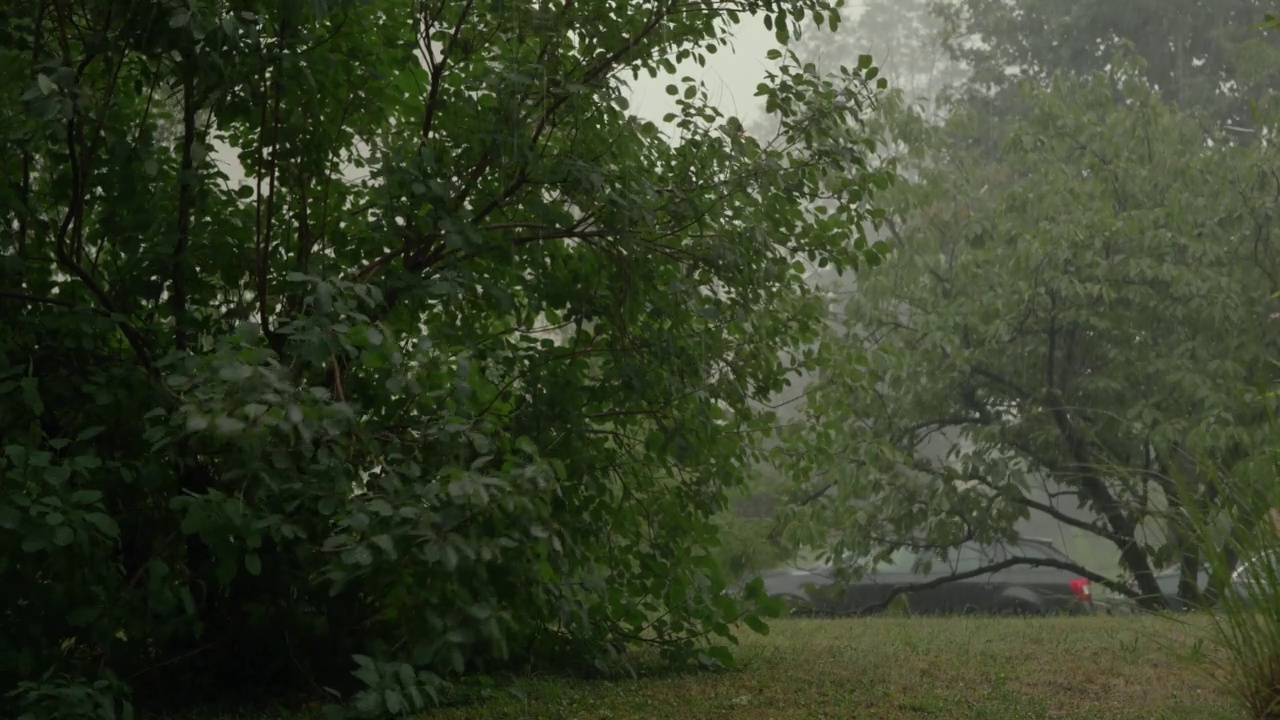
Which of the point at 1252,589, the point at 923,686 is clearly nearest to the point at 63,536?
the point at 923,686

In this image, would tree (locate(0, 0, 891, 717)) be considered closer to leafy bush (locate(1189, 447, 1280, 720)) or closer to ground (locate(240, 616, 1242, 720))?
ground (locate(240, 616, 1242, 720))

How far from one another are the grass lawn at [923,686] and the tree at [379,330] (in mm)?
311

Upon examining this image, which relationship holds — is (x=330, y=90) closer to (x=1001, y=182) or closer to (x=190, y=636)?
(x=190, y=636)

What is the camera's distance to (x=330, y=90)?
547 cm

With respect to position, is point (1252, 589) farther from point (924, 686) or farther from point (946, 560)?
point (946, 560)

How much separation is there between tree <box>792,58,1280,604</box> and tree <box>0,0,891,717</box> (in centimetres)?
599

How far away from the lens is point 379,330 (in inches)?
190

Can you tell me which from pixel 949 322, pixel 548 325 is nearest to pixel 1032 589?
pixel 949 322

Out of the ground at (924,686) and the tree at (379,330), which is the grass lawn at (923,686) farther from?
the tree at (379,330)

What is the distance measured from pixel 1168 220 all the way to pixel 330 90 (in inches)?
373

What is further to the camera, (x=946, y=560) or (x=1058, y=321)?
(x=946, y=560)

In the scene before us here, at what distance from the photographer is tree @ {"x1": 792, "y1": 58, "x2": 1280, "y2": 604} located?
1209 cm

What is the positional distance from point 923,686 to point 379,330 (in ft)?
9.24

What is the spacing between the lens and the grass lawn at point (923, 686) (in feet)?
17.3
